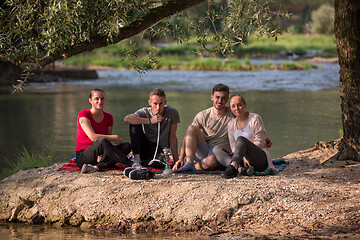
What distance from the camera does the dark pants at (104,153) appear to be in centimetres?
783

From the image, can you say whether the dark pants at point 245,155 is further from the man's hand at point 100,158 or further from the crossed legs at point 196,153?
the man's hand at point 100,158

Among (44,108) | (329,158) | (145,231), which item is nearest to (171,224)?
(145,231)

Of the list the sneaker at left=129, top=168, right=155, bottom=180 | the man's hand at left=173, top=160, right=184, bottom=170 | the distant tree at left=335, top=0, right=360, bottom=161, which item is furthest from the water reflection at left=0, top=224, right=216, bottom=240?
the distant tree at left=335, top=0, right=360, bottom=161

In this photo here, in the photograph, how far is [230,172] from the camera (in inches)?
289

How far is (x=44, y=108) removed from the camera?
20.1 metres

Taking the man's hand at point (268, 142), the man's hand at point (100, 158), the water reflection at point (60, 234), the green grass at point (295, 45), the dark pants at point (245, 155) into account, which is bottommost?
the water reflection at point (60, 234)

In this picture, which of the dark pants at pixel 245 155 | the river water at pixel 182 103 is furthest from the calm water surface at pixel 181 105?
the dark pants at pixel 245 155

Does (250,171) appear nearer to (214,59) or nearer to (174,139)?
(174,139)

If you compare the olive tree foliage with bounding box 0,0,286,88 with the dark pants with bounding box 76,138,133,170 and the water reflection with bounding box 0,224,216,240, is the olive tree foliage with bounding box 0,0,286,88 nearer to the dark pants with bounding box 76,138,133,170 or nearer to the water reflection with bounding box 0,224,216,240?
the dark pants with bounding box 76,138,133,170

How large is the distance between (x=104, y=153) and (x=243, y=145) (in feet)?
6.15

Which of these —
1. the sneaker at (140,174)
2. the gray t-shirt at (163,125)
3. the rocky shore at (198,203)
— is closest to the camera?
the rocky shore at (198,203)

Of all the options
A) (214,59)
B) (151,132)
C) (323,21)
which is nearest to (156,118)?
(151,132)

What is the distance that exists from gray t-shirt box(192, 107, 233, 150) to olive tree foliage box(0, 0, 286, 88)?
1.16m

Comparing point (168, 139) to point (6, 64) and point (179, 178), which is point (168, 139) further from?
point (6, 64)
